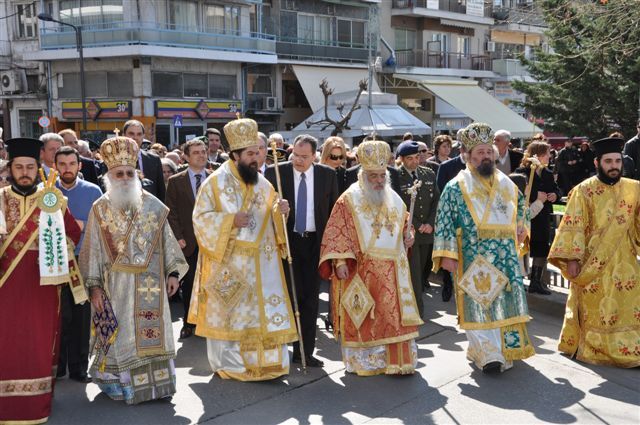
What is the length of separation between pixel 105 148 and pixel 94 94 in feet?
82.3

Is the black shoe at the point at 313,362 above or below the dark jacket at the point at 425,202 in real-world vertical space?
below

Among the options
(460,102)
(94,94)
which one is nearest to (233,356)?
(94,94)

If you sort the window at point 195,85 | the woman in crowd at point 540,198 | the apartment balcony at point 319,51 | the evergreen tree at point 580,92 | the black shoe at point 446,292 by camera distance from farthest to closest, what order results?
the apartment balcony at point 319,51 < the window at point 195,85 < the evergreen tree at point 580,92 < the black shoe at point 446,292 < the woman in crowd at point 540,198

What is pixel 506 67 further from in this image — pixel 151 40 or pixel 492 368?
pixel 492 368

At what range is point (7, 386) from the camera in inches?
209

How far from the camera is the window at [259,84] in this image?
106ft

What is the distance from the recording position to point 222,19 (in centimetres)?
3109

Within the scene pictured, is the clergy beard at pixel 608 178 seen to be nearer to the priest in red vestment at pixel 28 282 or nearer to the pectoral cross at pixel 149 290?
the pectoral cross at pixel 149 290

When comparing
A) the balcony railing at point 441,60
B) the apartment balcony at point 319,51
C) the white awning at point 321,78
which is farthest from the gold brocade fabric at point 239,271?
the balcony railing at point 441,60

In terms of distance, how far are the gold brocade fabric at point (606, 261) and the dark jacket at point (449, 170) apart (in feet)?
8.37

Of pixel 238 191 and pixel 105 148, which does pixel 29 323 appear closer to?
pixel 105 148

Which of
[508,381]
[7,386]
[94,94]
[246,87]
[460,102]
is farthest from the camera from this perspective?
[460,102]

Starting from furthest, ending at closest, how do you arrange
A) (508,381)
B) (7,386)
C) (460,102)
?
1. (460,102)
2. (508,381)
3. (7,386)

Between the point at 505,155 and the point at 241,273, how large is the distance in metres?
4.65
